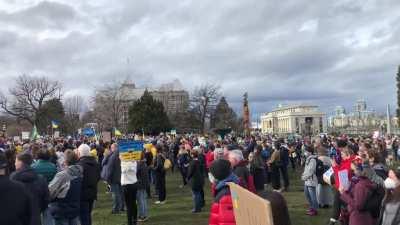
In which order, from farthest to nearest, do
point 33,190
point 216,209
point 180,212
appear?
1. point 180,212
2. point 33,190
3. point 216,209

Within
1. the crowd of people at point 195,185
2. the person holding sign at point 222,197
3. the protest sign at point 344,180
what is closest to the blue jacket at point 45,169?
the crowd of people at point 195,185

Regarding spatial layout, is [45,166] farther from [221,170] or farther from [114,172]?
[114,172]

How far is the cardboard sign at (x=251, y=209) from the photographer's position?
2.75 meters

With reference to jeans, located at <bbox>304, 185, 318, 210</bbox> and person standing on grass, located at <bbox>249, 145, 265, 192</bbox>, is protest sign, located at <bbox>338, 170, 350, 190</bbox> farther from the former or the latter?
person standing on grass, located at <bbox>249, 145, 265, 192</bbox>

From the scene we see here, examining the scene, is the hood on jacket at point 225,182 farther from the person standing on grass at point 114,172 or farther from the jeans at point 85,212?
the person standing on grass at point 114,172

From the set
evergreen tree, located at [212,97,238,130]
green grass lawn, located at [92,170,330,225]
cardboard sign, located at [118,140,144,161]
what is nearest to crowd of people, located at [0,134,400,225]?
cardboard sign, located at [118,140,144,161]

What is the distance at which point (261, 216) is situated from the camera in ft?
9.47

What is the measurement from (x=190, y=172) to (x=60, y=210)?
6236 mm

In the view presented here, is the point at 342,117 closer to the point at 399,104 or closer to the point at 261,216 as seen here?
the point at 399,104

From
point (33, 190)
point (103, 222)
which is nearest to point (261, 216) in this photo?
point (33, 190)

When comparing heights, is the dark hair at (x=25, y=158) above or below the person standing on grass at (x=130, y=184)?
above

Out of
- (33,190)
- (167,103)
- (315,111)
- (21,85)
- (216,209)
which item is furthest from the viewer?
(315,111)

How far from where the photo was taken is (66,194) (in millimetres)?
8383

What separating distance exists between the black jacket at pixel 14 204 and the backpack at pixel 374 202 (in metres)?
4.55
